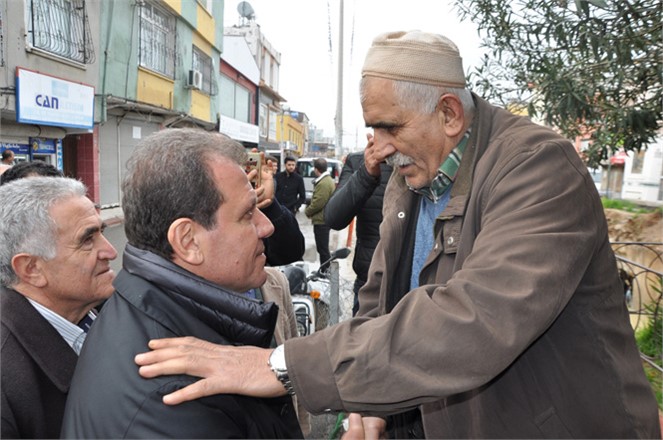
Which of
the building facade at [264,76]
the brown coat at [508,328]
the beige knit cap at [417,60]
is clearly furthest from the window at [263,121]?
the brown coat at [508,328]

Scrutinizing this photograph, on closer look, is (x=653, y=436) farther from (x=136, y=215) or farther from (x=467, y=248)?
(x=136, y=215)

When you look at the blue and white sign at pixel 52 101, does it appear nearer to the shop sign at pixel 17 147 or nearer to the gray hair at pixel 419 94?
the shop sign at pixel 17 147

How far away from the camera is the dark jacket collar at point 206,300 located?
54.5 inches

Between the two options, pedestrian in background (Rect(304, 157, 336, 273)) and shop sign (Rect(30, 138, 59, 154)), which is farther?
shop sign (Rect(30, 138, 59, 154))

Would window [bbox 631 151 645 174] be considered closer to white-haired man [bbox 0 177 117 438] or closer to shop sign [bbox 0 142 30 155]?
shop sign [bbox 0 142 30 155]

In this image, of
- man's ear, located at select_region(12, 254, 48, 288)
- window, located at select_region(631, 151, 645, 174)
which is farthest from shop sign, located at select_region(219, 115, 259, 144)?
man's ear, located at select_region(12, 254, 48, 288)

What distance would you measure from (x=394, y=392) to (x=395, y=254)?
2.88 feet

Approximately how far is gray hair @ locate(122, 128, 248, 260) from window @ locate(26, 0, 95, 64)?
34.3ft

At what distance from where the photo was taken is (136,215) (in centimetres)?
152

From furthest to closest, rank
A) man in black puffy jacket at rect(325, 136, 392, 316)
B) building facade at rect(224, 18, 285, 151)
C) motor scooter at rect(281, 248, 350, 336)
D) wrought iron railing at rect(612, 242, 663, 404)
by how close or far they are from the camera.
A: building facade at rect(224, 18, 285, 151) < wrought iron railing at rect(612, 242, 663, 404) < motor scooter at rect(281, 248, 350, 336) < man in black puffy jacket at rect(325, 136, 392, 316)

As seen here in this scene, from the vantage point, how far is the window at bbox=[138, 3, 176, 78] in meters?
15.2

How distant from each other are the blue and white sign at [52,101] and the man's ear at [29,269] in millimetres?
9149

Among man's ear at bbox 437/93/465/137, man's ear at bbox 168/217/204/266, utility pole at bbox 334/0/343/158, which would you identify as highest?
utility pole at bbox 334/0/343/158

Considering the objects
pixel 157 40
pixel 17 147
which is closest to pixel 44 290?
pixel 17 147
